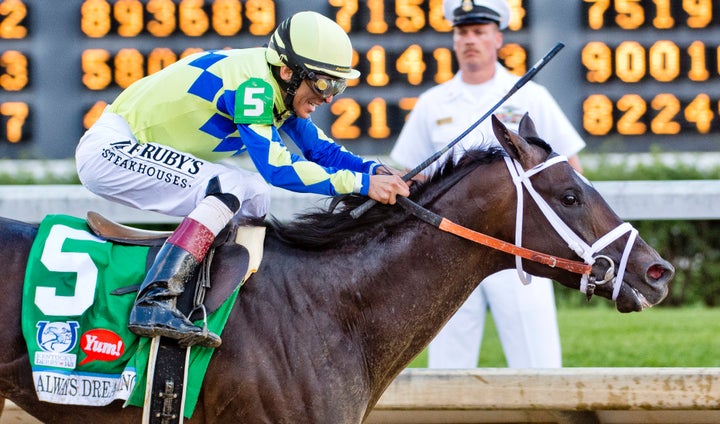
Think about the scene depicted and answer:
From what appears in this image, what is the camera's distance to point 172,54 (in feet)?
21.8

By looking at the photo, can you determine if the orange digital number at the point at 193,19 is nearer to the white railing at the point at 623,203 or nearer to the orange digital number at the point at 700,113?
the white railing at the point at 623,203

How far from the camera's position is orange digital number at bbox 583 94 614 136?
21.8ft

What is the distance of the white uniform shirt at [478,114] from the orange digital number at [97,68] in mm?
2546

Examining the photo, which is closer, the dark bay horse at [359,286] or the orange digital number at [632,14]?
the dark bay horse at [359,286]

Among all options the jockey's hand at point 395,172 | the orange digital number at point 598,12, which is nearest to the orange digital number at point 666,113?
the orange digital number at point 598,12

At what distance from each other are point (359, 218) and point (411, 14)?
3.68m

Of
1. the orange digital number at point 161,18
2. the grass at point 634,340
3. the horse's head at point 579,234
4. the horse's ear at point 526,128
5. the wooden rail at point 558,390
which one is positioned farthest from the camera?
the orange digital number at point 161,18

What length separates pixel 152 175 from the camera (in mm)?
3230

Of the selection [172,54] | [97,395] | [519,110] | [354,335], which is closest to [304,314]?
[354,335]

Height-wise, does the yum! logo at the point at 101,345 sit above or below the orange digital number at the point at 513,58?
Result: below

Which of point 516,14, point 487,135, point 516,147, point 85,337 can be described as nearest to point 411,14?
point 516,14

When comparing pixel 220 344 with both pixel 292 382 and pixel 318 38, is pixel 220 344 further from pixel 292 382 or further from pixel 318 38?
pixel 318 38

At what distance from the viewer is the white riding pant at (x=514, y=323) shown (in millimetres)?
4598

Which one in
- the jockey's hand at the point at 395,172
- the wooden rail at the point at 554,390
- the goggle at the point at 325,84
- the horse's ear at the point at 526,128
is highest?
the goggle at the point at 325,84
